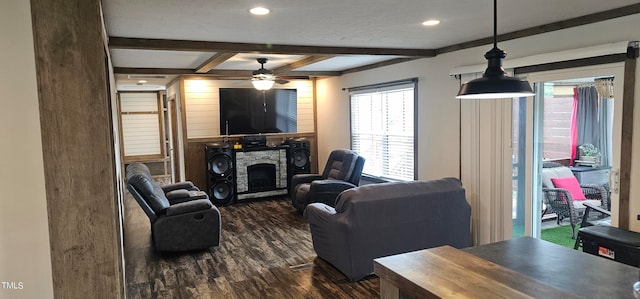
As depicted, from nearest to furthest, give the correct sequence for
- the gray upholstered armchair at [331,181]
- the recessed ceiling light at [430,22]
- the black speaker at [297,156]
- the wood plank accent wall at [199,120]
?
the recessed ceiling light at [430,22] → the gray upholstered armchair at [331,181] → the wood plank accent wall at [199,120] → the black speaker at [297,156]

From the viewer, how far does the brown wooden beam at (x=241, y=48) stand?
400cm

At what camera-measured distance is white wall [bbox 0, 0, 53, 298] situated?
201 cm

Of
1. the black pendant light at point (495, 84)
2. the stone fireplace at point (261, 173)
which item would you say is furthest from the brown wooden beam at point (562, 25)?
the stone fireplace at point (261, 173)

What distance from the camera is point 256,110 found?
303 inches

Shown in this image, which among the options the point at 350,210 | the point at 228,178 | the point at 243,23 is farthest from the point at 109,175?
the point at 228,178

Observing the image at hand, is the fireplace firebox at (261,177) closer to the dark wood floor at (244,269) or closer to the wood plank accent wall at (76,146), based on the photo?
the dark wood floor at (244,269)

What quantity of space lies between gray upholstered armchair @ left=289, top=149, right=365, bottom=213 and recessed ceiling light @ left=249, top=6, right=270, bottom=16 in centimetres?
343

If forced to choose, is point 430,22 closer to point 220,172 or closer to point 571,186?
point 571,186

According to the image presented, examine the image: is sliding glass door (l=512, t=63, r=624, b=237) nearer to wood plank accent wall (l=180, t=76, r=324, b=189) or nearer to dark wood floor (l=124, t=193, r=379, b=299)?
dark wood floor (l=124, t=193, r=379, b=299)

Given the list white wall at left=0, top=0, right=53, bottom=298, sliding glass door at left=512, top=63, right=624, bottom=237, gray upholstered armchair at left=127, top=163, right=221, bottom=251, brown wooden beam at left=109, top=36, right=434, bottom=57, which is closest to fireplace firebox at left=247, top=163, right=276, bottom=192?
gray upholstered armchair at left=127, top=163, right=221, bottom=251

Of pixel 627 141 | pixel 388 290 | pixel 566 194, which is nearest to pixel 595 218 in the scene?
pixel 566 194

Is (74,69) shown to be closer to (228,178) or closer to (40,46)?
(40,46)

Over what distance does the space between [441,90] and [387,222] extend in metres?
2.09

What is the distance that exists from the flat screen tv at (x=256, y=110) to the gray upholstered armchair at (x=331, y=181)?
4.53 ft
